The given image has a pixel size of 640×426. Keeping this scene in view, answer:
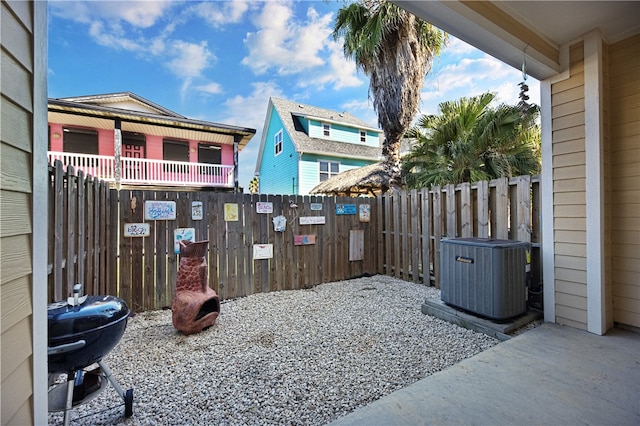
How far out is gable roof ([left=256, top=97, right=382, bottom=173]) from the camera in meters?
13.9

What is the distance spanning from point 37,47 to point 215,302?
278cm

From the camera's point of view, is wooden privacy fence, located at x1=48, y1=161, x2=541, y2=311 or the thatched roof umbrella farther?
the thatched roof umbrella

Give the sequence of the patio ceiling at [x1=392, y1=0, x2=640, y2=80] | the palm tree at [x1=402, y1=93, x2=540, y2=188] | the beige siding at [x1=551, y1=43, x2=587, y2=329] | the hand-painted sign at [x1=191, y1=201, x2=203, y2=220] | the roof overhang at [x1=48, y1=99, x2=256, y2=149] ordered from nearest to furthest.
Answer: the patio ceiling at [x1=392, y1=0, x2=640, y2=80] < the beige siding at [x1=551, y1=43, x2=587, y2=329] < the hand-painted sign at [x1=191, y1=201, x2=203, y2=220] < the palm tree at [x1=402, y1=93, x2=540, y2=188] < the roof overhang at [x1=48, y1=99, x2=256, y2=149]

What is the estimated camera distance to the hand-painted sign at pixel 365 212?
582cm

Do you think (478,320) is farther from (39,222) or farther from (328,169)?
(328,169)

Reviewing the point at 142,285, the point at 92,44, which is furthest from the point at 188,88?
the point at 142,285

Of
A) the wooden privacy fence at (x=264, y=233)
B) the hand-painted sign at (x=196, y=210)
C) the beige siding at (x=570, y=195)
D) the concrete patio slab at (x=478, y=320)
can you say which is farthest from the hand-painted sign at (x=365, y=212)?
the beige siding at (x=570, y=195)

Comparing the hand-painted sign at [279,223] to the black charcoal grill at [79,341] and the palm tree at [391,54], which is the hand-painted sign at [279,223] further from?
the palm tree at [391,54]

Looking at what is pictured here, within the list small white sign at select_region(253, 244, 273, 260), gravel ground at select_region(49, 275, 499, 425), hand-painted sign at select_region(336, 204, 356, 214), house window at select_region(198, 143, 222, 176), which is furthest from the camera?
house window at select_region(198, 143, 222, 176)

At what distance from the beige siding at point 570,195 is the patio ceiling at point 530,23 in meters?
0.24

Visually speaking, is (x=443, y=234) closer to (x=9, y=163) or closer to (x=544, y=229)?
(x=544, y=229)

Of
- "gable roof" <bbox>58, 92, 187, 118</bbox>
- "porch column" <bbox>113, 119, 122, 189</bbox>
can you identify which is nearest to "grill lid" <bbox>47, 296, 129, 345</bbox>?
"porch column" <bbox>113, 119, 122, 189</bbox>

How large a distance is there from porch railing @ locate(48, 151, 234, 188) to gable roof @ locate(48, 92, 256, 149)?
1347 millimetres

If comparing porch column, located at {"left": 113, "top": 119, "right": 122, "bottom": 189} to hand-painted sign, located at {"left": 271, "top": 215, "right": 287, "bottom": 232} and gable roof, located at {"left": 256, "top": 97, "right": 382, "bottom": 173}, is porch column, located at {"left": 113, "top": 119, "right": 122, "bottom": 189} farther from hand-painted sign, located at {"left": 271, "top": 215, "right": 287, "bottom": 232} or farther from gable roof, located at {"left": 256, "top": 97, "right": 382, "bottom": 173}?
hand-painted sign, located at {"left": 271, "top": 215, "right": 287, "bottom": 232}
